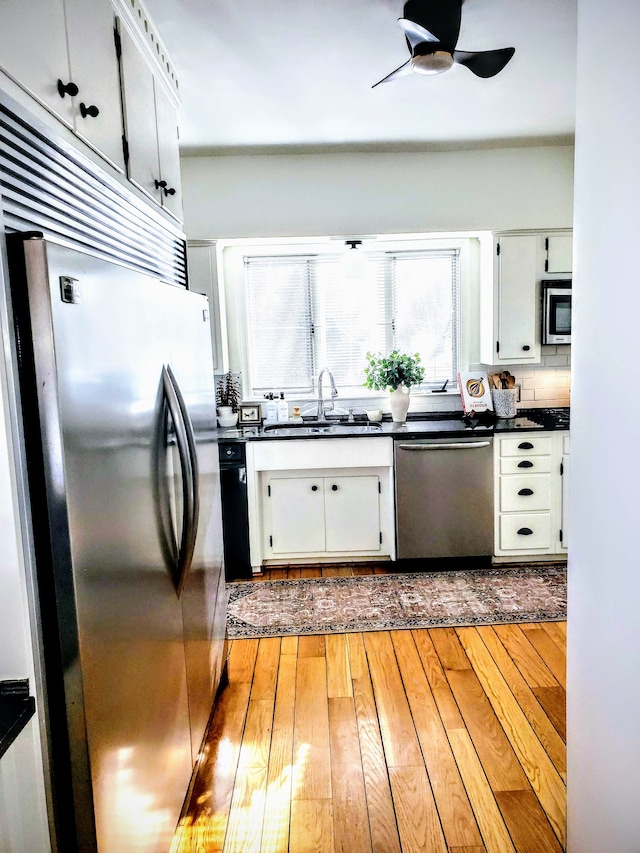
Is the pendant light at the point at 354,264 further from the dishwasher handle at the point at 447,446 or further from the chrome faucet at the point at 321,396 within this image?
the dishwasher handle at the point at 447,446

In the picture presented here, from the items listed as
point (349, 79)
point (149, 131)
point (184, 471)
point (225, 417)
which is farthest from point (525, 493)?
point (149, 131)

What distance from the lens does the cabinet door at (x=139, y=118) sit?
1.97 metres

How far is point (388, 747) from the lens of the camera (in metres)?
2.29

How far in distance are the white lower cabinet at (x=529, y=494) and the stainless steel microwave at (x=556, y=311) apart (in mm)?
695

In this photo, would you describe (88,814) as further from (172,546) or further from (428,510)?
(428,510)

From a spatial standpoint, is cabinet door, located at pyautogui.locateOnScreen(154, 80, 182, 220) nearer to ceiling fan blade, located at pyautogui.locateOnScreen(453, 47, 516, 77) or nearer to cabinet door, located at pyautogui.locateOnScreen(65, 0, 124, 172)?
cabinet door, located at pyautogui.locateOnScreen(65, 0, 124, 172)

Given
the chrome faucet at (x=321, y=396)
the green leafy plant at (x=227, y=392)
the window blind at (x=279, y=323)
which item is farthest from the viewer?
the window blind at (x=279, y=323)

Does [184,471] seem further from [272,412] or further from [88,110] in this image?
[272,412]

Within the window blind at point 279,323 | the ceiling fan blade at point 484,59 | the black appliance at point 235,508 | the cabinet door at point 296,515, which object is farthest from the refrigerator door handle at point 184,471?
the window blind at point 279,323

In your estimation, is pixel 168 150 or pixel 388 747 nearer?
pixel 388 747

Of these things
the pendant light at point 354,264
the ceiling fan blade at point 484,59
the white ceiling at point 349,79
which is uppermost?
the white ceiling at point 349,79

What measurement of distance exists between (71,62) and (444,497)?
3088mm

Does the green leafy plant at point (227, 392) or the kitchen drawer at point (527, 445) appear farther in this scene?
the green leafy plant at point (227, 392)

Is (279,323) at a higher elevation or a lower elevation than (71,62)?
lower
